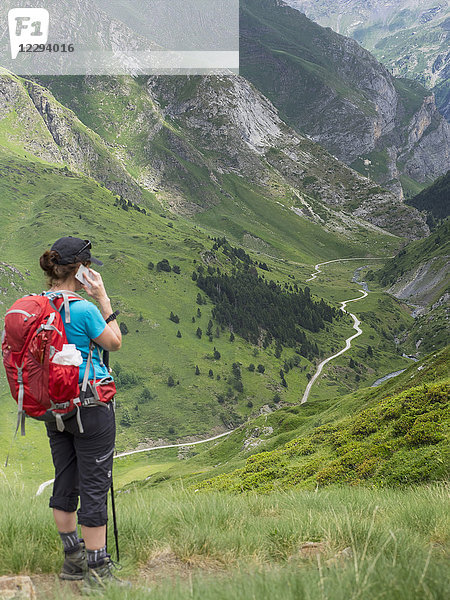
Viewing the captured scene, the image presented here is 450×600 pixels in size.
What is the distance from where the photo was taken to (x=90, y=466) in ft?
18.3

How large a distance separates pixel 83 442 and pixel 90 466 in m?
0.32

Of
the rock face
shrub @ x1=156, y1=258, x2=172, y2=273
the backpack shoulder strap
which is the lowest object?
shrub @ x1=156, y1=258, x2=172, y2=273

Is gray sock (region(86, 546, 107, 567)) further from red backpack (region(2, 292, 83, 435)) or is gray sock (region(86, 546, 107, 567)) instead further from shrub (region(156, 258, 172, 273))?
shrub (region(156, 258, 172, 273))

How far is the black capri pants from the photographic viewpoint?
5520mm

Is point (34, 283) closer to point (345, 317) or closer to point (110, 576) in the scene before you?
point (345, 317)

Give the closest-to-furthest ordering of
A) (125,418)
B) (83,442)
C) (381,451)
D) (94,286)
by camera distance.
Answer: (83,442), (94,286), (381,451), (125,418)

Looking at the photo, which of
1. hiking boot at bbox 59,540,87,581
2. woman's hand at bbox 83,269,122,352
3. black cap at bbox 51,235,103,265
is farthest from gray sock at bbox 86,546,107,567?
black cap at bbox 51,235,103,265

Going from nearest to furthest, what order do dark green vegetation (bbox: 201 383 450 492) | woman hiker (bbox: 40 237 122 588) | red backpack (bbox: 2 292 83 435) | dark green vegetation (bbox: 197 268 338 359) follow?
red backpack (bbox: 2 292 83 435) < woman hiker (bbox: 40 237 122 588) < dark green vegetation (bbox: 201 383 450 492) < dark green vegetation (bbox: 197 268 338 359)

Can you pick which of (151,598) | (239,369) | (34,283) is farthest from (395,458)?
(34,283)

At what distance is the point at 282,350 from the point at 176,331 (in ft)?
127

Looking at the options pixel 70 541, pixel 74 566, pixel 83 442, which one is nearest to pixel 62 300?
pixel 83 442

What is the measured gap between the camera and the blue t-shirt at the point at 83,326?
18.4ft

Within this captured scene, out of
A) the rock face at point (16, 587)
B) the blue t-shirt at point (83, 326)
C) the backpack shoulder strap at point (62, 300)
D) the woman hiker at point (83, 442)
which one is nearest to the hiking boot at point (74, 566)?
the woman hiker at point (83, 442)

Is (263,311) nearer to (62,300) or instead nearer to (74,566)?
(62,300)
